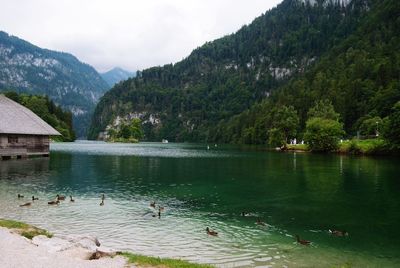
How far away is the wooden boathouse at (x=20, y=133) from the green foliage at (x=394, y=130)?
6992 cm

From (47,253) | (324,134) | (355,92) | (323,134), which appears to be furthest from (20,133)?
(355,92)

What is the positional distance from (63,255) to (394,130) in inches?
3303

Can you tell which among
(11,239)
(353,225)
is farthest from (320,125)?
(11,239)

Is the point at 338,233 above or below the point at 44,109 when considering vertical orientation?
below

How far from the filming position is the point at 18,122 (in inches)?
2876

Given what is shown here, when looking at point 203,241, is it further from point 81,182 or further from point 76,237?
point 81,182

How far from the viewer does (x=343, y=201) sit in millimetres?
33031

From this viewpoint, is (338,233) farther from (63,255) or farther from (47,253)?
(47,253)

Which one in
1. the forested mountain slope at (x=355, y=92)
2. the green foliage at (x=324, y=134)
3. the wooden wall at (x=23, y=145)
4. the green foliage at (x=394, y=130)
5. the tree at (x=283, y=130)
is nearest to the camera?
the wooden wall at (x=23, y=145)

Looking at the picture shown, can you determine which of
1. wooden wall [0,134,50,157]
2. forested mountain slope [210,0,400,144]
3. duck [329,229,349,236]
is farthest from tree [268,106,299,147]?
duck [329,229,349,236]

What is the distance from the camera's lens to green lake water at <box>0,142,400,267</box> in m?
19.2

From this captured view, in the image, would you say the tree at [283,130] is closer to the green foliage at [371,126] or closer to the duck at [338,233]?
the green foliage at [371,126]

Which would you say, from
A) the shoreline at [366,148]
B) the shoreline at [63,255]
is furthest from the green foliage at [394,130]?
the shoreline at [63,255]

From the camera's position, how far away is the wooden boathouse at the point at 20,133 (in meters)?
70.1
